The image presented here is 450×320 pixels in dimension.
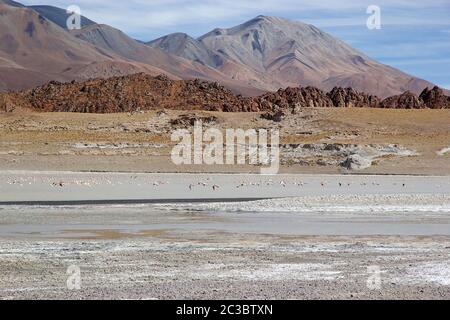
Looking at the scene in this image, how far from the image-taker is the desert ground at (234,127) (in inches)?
1661

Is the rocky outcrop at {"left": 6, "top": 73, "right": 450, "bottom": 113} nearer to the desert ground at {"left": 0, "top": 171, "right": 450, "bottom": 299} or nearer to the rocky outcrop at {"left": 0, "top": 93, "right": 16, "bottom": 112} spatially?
the rocky outcrop at {"left": 0, "top": 93, "right": 16, "bottom": 112}

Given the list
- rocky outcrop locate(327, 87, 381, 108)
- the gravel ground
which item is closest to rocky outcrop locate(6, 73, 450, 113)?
rocky outcrop locate(327, 87, 381, 108)

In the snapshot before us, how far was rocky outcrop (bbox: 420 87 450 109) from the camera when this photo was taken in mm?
77500

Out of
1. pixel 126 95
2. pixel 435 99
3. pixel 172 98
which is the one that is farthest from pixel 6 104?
pixel 435 99

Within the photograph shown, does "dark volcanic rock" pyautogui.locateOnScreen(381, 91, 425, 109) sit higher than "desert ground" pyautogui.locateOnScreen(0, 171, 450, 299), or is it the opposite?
"dark volcanic rock" pyautogui.locateOnScreen(381, 91, 425, 109)

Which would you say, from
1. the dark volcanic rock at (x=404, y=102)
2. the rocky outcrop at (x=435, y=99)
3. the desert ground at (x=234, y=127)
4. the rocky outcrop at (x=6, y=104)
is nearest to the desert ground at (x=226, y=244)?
the desert ground at (x=234, y=127)

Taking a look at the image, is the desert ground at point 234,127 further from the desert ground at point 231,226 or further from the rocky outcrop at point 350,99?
the rocky outcrop at point 350,99

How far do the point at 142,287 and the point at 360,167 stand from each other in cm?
3053

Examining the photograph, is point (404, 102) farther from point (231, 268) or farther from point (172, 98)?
point (231, 268)

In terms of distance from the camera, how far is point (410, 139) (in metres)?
49.3

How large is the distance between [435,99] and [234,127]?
91.6 feet

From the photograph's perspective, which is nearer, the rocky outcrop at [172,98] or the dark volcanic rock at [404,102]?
the rocky outcrop at [172,98]

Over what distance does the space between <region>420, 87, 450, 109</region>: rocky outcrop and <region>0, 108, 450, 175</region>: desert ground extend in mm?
19039

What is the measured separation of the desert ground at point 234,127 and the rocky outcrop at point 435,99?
62.5 feet
